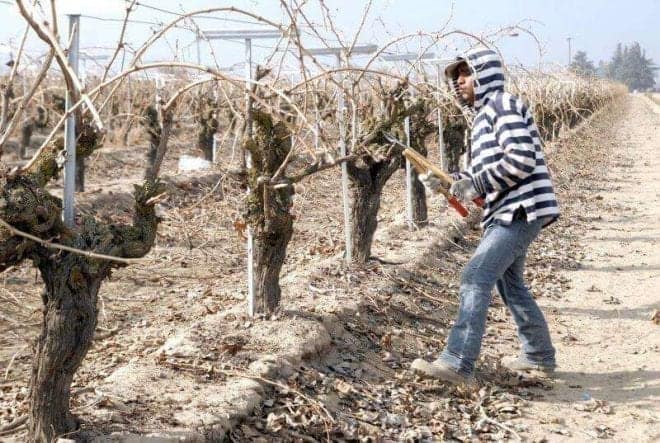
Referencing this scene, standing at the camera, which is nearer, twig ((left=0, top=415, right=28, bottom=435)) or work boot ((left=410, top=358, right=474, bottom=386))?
twig ((left=0, top=415, right=28, bottom=435))

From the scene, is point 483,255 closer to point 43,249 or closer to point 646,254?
point 43,249

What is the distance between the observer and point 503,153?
4051 mm

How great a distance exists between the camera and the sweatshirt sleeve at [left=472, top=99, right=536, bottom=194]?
3.96m

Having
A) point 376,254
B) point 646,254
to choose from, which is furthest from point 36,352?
point 646,254

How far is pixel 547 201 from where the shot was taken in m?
4.11

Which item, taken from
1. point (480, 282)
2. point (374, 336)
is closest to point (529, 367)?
point (480, 282)

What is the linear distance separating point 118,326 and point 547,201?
318 cm

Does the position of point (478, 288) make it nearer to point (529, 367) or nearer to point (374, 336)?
point (529, 367)

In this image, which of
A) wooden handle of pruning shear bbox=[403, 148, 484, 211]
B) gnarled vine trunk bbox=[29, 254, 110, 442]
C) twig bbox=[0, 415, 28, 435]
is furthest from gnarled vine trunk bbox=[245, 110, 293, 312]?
twig bbox=[0, 415, 28, 435]

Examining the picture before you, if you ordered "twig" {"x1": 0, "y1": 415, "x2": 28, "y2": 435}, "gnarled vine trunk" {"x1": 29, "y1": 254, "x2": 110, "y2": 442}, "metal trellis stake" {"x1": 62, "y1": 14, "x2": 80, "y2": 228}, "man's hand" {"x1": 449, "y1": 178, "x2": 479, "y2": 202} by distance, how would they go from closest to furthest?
"metal trellis stake" {"x1": 62, "y1": 14, "x2": 80, "y2": 228}
"gnarled vine trunk" {"x1": 29, "y1": 254, "x2": 110, "y2": 442}
"twig" {"x1": 0, "y1": 415, "x2": 28, "y2": 435}
"man's hand" {"x1": 449, "y1": 178, "x2": 479, "y2": 202}

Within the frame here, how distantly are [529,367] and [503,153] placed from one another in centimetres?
138

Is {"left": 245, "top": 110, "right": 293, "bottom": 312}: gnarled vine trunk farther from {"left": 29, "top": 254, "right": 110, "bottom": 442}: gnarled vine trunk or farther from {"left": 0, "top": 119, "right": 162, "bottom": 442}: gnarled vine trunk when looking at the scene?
{"left": 29, "top": 254, "right": 110, "bottom": 442}: gnarled vine trunk

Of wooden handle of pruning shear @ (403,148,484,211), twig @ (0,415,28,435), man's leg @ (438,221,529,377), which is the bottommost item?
twig @ (0,415,28,435)

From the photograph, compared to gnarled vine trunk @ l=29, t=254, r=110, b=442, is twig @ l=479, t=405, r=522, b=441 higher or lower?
lower
